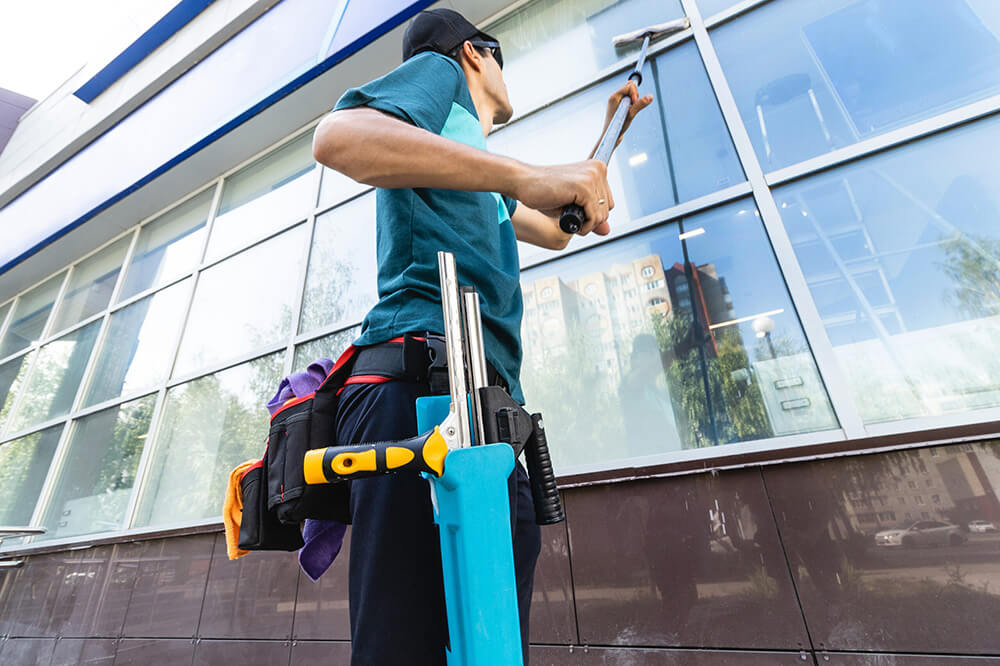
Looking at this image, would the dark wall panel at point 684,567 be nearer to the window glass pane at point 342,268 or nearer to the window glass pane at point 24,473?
the window glass pane at point 342,268

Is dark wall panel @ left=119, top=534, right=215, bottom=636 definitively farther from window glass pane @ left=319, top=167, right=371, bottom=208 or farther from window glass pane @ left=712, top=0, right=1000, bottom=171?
window glass pane @ left=712, top=0, right=1000, bottom=171

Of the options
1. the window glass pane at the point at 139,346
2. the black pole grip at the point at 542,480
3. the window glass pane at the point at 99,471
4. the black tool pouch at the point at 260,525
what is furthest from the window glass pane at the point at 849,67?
the window glass pane at the point at 99,471

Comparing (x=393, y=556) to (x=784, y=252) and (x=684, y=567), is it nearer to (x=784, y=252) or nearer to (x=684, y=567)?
(x=684, y=567)

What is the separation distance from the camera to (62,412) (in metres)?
5.22

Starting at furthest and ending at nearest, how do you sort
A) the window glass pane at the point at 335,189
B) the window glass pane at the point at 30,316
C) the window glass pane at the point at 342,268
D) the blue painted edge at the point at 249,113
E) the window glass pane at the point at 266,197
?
the window glass pane at the point at 30,316, the window glass pane at the point at 266,197, the window glass pane at the point at 335,189, the blue painted edge at the point at 249,113, the window glass pane at the point at 342,268

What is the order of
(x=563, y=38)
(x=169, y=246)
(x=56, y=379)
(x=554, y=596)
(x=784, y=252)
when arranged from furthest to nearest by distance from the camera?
(x=56, y=379), (x=169, y=246), (x=563, y=38), (x=784, y=252), (x=554, y=596)

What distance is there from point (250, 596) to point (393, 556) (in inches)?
107

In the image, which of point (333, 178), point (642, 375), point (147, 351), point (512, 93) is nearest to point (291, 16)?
point (333, 178)

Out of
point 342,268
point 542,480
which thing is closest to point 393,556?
point 542,480

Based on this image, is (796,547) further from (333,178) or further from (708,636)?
(333,178)

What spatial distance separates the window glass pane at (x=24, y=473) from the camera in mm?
4977

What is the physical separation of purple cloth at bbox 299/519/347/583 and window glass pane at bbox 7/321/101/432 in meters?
6.00

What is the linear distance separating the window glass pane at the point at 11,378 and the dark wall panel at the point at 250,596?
5411 mm

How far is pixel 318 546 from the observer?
3.33 ft
